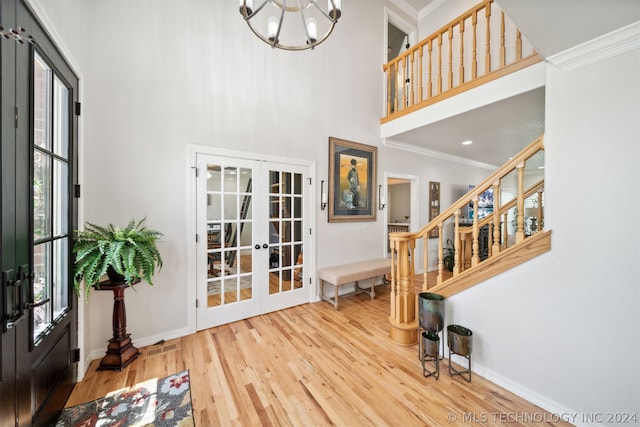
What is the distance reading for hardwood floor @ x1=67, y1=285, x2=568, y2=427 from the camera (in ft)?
5.23

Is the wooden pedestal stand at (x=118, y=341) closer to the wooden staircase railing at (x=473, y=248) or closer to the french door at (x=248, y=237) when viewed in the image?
the french door at (x=248, y=237)

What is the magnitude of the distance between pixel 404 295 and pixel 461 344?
64 centimetres

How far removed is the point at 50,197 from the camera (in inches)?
61.3

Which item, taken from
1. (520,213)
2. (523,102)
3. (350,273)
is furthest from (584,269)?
(350,273)

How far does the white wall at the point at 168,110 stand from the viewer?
2.22 meters

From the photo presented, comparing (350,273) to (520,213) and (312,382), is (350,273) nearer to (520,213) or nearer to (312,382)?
(312,382)

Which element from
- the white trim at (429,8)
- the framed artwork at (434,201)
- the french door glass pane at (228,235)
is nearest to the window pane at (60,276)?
the french door glass pane at (228,235)

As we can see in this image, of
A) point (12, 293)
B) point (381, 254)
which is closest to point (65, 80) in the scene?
point (12, 293)

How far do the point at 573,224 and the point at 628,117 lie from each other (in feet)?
2.21

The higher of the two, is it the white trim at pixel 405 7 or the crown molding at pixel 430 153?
the white trim at pixel 405 7

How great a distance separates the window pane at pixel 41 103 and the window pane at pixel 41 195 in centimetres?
9

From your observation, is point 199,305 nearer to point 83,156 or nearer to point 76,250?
point 76,250

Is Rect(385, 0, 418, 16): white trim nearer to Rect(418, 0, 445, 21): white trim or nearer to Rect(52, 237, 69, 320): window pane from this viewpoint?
Rect(418, 0, 445, 21): white trim

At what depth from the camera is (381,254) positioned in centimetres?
438
